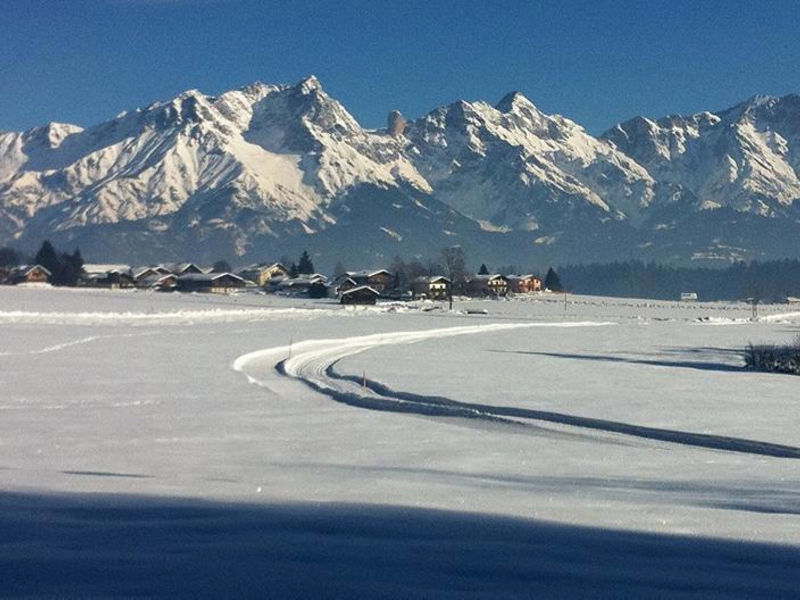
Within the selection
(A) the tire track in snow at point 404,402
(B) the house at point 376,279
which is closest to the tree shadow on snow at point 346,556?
(A) the tire track in snow at point 404,402

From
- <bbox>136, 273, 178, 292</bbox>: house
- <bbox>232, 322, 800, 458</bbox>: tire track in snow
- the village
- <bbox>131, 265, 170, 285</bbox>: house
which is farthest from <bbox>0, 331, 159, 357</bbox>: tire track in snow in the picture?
<bbox>131, 265, 170, 285</bbox>: house

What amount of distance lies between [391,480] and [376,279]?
159m

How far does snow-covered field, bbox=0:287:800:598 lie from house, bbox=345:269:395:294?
421 ft

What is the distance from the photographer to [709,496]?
44.6 feet

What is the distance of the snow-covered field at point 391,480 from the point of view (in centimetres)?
878

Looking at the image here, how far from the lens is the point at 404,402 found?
28266mm

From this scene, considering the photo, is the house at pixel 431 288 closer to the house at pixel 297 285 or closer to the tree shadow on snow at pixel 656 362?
the house at pixel 297 285

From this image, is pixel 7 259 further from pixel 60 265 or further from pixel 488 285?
pixel 488 285

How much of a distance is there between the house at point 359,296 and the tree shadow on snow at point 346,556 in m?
114

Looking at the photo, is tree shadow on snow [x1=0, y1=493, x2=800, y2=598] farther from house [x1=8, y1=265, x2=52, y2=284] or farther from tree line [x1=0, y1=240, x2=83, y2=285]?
tree line [x1=0, y1=240, x2=83, y2=285]

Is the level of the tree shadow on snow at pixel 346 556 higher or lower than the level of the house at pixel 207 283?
lower

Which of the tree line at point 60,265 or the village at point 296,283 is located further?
the tree line at point 60,265

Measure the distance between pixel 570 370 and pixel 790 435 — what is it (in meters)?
18.6

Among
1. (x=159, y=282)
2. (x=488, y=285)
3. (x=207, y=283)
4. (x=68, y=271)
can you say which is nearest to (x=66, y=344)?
(x=207, y=283)
